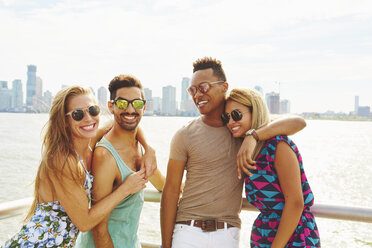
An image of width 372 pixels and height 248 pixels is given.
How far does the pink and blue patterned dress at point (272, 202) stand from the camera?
2.57 m

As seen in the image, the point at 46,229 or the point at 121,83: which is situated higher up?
the point at 121,83

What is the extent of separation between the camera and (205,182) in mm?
3010

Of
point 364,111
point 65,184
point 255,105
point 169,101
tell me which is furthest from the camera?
point 364,111

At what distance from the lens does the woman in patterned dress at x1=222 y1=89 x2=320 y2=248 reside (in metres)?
2.48

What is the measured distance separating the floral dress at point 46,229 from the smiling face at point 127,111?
63 cm

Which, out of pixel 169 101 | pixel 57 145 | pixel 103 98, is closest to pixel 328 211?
pixel 57 145

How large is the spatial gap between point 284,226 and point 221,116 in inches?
44.7

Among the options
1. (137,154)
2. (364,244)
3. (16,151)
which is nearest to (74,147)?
(137,154)

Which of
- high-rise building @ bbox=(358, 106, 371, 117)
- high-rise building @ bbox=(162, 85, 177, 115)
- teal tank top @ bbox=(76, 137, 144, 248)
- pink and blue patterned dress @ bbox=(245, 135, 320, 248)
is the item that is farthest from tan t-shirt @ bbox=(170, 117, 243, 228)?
high-rise building @ bbox=(358, 106, 371, 117)

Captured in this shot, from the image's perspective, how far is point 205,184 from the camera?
3.00m

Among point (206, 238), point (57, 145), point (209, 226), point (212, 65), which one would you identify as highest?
point (212, 65)

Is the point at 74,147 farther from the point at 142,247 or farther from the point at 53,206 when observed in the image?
the point at 142,247

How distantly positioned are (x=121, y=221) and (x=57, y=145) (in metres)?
0.86

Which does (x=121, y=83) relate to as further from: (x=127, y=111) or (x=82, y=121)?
(x=82, y=121)
